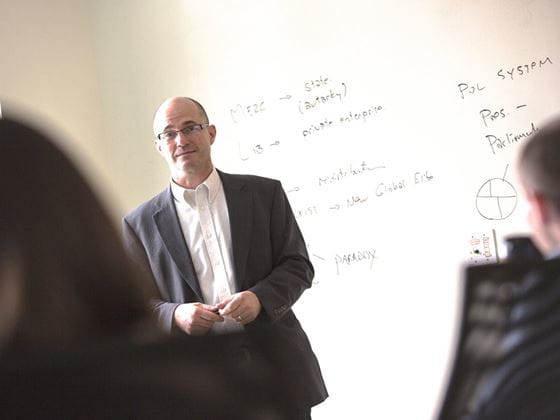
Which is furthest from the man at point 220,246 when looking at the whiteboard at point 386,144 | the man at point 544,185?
the man at point 544,185

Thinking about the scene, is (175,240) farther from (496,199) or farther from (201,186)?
(496,199)

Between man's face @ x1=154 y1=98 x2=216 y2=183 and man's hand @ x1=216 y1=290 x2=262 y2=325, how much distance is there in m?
0.47

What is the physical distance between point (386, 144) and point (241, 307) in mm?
1365

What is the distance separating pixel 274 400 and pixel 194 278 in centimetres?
176

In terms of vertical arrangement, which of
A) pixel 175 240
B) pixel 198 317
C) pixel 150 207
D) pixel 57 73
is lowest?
pixel 198 317

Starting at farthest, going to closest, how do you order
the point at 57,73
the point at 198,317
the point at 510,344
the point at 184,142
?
the point at 57,73
the point at 184,142
the point at 198,317
the point at 510,344

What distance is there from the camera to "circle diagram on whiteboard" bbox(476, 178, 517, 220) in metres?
3.19

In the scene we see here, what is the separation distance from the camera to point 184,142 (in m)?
2.64

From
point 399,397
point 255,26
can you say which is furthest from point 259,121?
point 399,397

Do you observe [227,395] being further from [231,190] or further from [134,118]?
[134,118]

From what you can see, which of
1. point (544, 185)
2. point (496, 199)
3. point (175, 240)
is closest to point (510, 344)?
point (544, 185)

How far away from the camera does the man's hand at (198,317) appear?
7.53ft

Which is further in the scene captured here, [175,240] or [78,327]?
[175,240]

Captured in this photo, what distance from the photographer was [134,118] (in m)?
4.18
